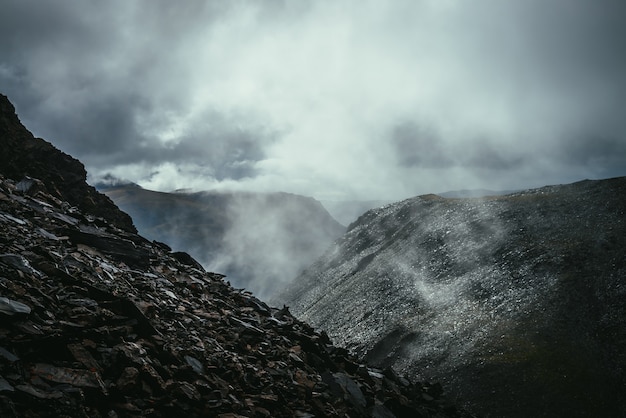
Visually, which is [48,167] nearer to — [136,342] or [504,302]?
[136,342]

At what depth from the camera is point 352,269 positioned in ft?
541

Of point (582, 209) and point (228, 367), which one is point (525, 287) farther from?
point (228, 367)

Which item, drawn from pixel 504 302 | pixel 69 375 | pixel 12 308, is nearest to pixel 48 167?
pixel 12 308

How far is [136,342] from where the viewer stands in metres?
15.9

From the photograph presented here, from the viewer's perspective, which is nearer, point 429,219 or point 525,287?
point 525,287

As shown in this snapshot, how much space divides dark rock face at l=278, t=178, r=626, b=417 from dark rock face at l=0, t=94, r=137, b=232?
61476mm

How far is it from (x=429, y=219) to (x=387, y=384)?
13984 cm

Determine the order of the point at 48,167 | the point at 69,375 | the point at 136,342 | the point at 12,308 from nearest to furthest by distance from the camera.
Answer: the point at 69,375 → the point at 12,308 → the point at 136,342 → the point at 48,167

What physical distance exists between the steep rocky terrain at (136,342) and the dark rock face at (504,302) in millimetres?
50845

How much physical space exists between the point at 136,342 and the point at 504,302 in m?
98.8

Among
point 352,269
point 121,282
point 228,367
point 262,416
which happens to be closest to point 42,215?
point 121,282

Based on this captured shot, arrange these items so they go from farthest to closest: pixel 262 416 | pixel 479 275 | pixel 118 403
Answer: pixel 479 275
pixel 262 416
pixel 118 403

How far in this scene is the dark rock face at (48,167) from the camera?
39312 mm

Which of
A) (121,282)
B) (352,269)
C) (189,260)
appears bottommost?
(121,282)
